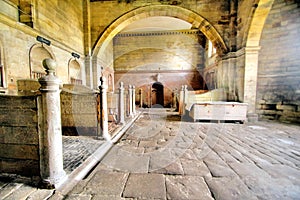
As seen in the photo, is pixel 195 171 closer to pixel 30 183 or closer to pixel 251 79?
pixel 30 183

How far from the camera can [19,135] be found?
1634 mm

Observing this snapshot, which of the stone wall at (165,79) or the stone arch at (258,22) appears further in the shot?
the stone wall at (165,79)

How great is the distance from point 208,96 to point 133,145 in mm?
4922

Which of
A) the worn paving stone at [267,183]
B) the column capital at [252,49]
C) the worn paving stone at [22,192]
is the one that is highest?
the column capital at [252,49]

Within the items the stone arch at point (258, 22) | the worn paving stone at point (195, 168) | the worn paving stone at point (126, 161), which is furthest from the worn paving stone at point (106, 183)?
the stone arch at point (258, 22)

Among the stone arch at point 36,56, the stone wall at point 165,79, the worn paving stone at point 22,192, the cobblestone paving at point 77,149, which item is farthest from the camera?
the stone wall at point 165,79

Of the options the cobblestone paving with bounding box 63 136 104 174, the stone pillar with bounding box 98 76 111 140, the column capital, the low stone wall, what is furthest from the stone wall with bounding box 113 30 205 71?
the cobblestone paving with bounding box 63 136 104 174

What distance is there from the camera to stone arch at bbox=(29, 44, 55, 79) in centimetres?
465

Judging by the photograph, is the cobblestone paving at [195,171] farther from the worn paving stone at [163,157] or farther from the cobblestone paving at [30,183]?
the cobblestone paving at [30,183]

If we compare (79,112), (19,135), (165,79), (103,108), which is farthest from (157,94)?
(19,135)

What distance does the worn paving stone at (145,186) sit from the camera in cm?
145

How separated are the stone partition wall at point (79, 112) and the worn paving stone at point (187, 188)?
204 centimetres

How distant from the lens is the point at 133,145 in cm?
282

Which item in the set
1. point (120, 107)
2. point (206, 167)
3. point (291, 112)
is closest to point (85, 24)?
point (120, 107)
